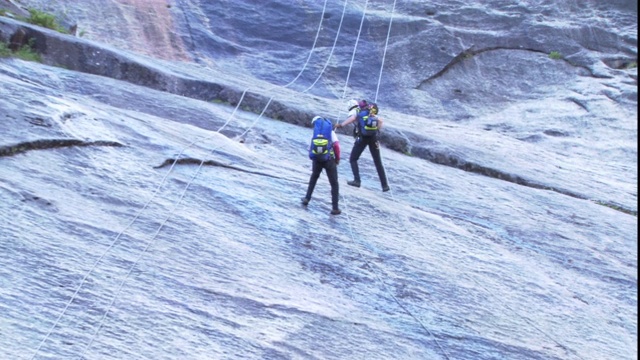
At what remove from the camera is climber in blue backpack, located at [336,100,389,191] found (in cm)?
1337

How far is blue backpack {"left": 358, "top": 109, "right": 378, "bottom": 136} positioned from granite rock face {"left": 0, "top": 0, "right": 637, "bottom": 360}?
1041 mm

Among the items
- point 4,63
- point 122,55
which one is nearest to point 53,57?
point 122,55

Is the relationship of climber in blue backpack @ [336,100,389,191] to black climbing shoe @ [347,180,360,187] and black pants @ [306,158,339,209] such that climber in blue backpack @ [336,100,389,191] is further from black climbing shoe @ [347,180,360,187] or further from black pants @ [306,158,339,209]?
black pants @ [306,158,339,209]

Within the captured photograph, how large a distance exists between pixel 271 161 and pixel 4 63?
192 inches

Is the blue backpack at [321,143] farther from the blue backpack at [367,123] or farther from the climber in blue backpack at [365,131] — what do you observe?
the blue backpack at [367,123]

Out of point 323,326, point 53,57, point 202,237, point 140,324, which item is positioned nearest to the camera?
point 140,324

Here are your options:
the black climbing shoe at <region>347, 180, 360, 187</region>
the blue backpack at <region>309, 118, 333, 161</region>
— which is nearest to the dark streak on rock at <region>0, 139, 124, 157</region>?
the blue backpack at <region>309, 118, 333, 161</region>

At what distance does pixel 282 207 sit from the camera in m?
11.2

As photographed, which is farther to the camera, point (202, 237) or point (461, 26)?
point (461, 26)

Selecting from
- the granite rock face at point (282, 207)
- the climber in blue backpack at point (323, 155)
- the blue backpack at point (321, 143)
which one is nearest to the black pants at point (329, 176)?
the climber in blue backpack at point (323, 155)

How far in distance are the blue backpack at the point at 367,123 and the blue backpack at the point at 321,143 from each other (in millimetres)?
1878

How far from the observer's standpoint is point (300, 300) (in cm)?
866

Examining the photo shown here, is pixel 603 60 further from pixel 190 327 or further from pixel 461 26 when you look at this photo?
pixel 190 327

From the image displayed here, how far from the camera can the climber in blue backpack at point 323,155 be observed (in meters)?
11.4
